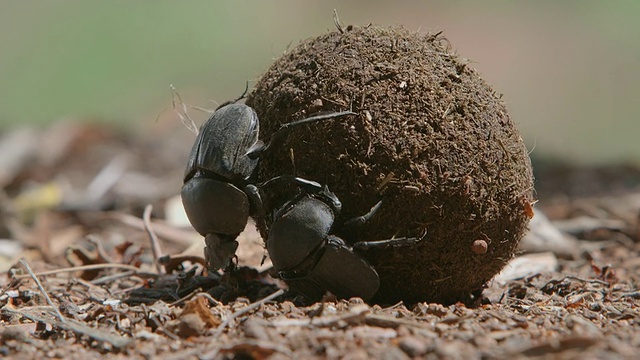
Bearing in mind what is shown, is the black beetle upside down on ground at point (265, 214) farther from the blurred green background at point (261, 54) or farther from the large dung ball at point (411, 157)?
the blurred green background at point (261, 54)

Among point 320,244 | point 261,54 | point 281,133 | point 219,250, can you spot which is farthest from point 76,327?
point 261,54

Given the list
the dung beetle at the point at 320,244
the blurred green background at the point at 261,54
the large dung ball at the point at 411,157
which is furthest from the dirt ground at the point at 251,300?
the blurred green background at the point at 261,54

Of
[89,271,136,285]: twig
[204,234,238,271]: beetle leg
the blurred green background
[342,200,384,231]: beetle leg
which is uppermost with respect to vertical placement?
the blurred green background

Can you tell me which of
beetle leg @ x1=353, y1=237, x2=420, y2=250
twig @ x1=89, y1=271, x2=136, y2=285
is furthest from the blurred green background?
beetle leg @ x1=353, y1=237, x2=420, y2=250

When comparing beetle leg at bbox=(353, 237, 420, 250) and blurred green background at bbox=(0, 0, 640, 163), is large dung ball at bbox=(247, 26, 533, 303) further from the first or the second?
blurred green background at bbox=(0, 0, 640, 163)

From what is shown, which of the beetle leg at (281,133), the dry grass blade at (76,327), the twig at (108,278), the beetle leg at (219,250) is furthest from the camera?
the twig at (108,278)

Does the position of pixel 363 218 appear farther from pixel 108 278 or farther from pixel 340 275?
pixel 108 278
